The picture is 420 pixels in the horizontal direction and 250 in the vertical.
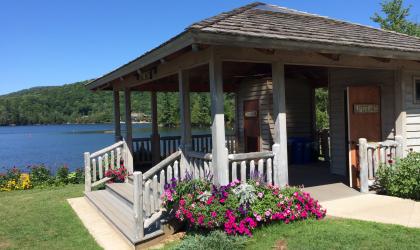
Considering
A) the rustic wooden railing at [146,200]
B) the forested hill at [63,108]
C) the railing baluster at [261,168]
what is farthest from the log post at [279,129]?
the forested hill at [63,108]

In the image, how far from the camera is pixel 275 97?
6098mm

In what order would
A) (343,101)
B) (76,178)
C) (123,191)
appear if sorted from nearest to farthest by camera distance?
1. (123,191)
2. (343,101)
3. (76,178)

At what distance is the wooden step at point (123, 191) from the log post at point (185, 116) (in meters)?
1.36

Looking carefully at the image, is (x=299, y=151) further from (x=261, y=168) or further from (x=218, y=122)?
(x=218, y=122)

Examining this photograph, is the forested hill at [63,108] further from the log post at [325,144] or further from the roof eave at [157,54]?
the roof eave at [157,54]

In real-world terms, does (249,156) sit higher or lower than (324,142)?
higher

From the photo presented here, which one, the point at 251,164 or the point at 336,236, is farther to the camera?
the point at 251,164

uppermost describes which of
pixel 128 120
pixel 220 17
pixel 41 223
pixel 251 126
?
pixel 220 17

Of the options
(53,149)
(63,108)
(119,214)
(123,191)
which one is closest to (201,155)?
(119,214)

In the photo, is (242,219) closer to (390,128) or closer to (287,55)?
(287,55)

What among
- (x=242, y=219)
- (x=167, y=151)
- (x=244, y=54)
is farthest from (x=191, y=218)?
(x=167, y=151)

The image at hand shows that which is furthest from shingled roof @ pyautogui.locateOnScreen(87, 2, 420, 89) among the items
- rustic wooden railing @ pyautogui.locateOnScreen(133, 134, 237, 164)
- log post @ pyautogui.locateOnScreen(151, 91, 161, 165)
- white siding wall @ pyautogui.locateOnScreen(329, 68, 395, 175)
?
rustic wooden railing @ pyautogui.locateOnScreen(133, 134, 237, 164)

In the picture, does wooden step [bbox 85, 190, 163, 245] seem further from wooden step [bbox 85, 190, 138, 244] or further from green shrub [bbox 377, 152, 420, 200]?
green shrub [bbox 377, 152, 420, 200]

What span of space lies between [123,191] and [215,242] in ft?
12.8
